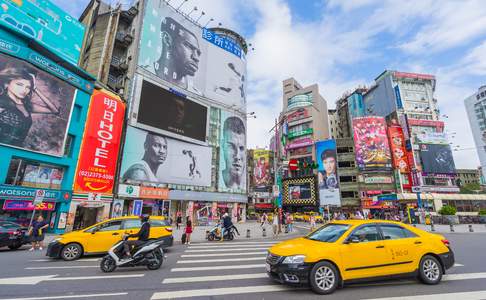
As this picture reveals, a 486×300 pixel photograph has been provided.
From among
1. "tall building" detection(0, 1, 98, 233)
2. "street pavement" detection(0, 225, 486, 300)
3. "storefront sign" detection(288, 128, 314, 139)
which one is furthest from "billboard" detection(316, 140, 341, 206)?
"tall building" detection(0, 1, 98, 233)

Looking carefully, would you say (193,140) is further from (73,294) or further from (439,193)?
(439,193)

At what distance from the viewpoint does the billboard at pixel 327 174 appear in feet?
173

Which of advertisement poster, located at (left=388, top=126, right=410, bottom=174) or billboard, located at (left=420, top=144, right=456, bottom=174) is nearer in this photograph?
billboard, located at (left=420, top=144, right=456, bottom=174)

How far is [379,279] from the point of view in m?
5.55

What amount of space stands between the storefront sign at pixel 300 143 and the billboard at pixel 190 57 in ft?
62.8

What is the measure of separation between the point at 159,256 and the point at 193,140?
3355 cm

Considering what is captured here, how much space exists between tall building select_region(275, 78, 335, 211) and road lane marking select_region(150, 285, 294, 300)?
48.6m

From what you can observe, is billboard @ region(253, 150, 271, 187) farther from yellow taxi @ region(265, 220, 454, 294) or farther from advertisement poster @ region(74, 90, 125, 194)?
yellow taxi @ region(265, 220, 454, 294)

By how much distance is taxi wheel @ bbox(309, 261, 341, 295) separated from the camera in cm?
515

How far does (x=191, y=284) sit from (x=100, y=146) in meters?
25.4

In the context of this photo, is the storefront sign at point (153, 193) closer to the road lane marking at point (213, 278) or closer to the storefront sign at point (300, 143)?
the road lane marking at point (213, 278)

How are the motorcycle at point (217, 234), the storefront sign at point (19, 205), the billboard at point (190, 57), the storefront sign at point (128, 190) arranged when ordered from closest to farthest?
the motorcycle at point (217, 234), the storefront sign at point (19, 205), the storefront sign at point (128, 190), the billboard at point (190, 57)

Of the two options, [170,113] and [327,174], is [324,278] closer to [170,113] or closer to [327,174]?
[170,113]

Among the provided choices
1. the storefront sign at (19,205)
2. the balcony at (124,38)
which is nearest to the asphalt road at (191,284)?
the storefront sign at (19,205)
